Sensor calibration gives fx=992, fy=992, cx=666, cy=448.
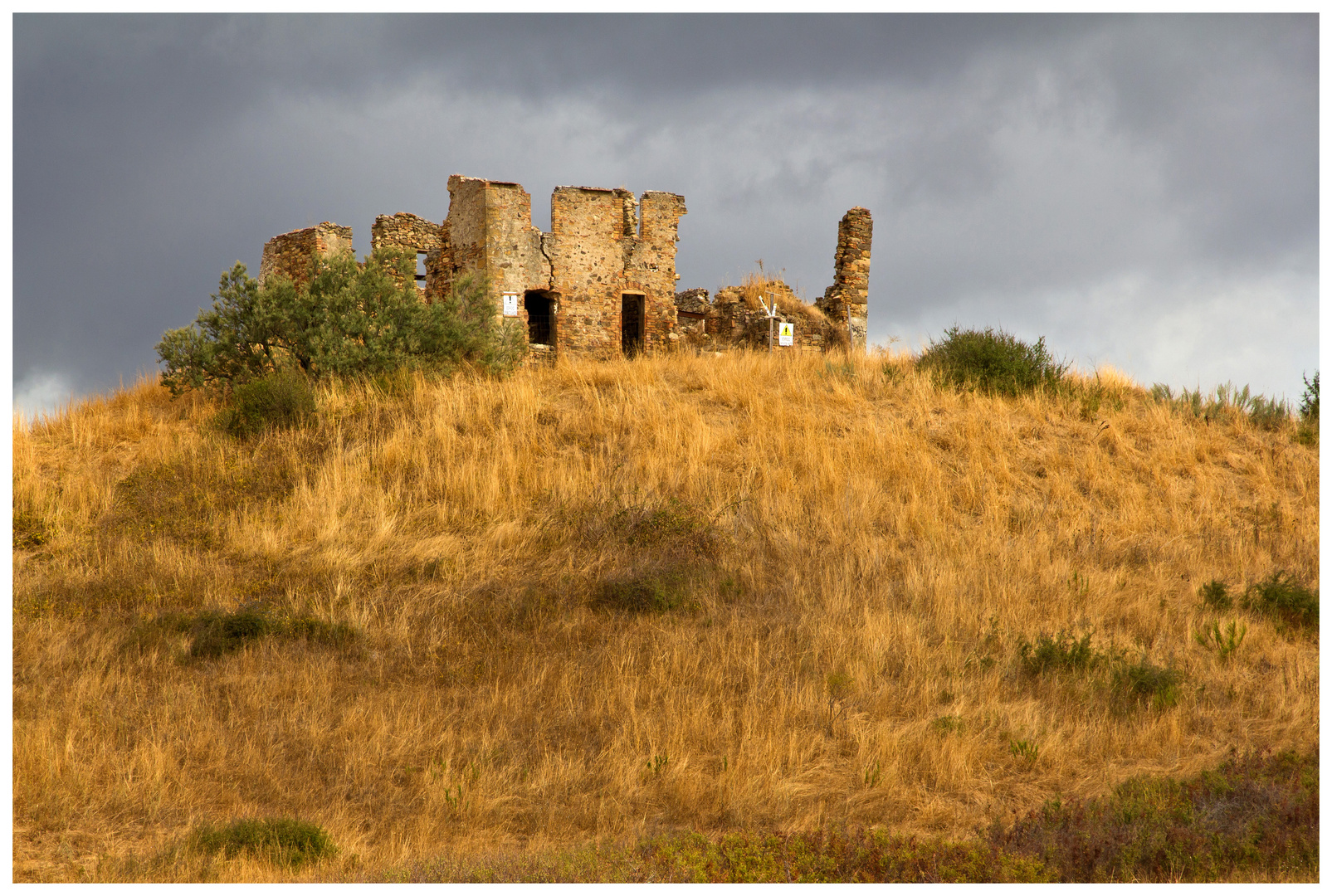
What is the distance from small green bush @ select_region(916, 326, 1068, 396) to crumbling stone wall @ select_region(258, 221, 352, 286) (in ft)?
51.5

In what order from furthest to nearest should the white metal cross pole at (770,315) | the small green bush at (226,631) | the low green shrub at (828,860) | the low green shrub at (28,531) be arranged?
the white metal cross pole at (770,315) < the low green shrub at (28,531) < the small green bush at (226,631) < the low green shrub at (828,860)

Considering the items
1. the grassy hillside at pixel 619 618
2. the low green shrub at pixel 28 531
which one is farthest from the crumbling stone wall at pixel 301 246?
the low green shrub at pixel 28 531

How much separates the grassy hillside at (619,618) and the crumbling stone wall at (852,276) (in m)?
11.5

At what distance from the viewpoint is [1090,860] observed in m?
5.48

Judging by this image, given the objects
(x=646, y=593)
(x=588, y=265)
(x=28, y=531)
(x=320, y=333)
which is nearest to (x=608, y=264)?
(x=588, y=265)

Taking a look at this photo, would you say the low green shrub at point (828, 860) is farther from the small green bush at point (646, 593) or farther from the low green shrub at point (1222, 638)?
the low green shrub at point (1222, 638)

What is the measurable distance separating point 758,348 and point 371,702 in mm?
19588

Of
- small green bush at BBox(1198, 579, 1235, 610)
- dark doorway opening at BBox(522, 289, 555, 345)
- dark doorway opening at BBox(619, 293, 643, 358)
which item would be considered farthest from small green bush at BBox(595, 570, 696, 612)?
dark doorway opening at BBox(619, 293, 643, 358)

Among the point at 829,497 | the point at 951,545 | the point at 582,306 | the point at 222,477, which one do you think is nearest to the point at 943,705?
the point at 951,545

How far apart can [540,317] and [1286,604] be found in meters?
A: 18.9

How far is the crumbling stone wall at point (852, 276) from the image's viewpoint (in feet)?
90.0

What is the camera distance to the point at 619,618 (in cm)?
955

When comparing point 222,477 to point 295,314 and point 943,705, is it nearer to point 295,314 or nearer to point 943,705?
point 295,314

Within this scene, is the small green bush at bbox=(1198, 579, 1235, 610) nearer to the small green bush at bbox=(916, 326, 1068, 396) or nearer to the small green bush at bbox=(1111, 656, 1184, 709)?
the small green bush at bbox=(1111, 656, 1184, 709)
